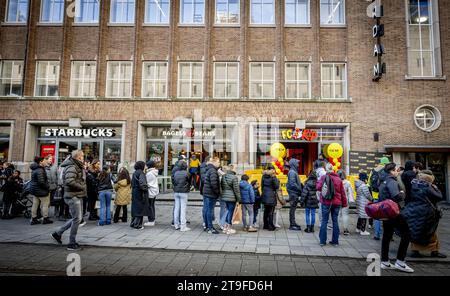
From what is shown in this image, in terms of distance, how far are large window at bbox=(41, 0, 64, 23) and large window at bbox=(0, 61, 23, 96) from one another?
3.20m

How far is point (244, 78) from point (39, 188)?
1154 centimetres

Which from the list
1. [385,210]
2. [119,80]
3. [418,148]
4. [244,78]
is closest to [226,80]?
[244,78]

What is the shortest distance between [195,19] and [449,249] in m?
16.1

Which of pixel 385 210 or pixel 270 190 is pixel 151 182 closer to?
pixel 270 190

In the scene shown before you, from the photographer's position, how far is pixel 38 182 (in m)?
8.11

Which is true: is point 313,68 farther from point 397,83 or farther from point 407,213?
point 407,213

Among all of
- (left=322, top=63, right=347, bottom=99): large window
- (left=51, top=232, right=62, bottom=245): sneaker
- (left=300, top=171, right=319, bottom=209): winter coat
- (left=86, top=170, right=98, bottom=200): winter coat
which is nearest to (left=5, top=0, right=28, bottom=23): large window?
(left=86, top=170, right=98, bottom=200): winter coat

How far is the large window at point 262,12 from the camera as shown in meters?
16.5

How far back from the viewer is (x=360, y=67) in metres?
15.6

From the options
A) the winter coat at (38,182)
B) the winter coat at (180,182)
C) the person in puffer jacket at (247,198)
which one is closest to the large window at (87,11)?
the winter coat at (38,182)

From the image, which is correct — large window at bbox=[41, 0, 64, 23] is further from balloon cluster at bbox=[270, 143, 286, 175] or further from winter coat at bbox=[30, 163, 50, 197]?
balloon cluster at bbox=[270, 143, 286, 175]

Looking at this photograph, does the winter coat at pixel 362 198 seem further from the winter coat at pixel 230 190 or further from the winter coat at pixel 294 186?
the winter coat at pixel 230 190

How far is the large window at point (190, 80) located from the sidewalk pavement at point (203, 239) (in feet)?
31.6

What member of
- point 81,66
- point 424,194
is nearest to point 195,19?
point 81,66
